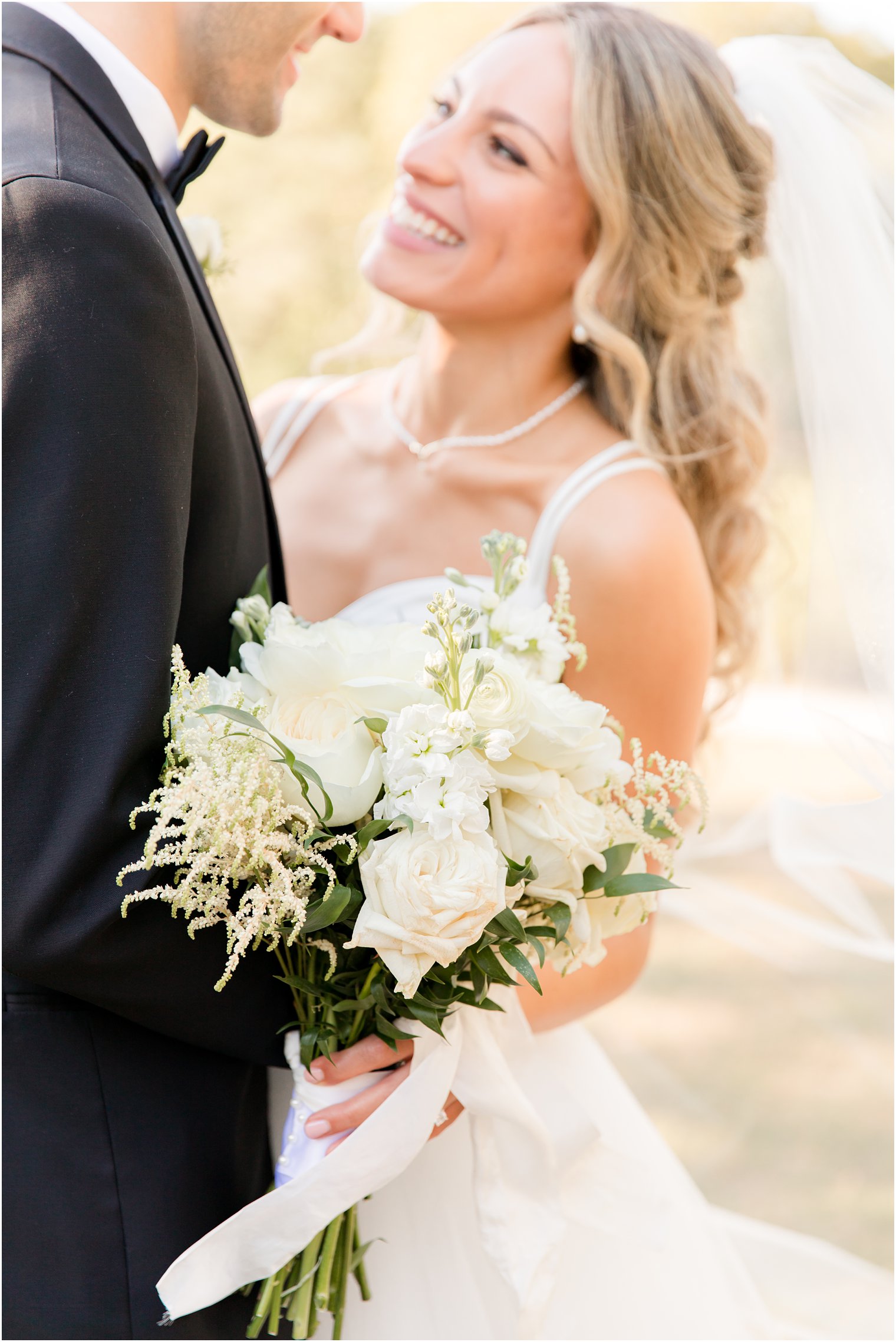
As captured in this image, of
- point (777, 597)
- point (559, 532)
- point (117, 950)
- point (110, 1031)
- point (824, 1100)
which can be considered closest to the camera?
point (117, 950)

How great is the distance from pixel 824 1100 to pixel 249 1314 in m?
4.09

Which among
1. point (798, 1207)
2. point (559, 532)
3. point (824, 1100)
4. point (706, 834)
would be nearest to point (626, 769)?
point (559, 532)

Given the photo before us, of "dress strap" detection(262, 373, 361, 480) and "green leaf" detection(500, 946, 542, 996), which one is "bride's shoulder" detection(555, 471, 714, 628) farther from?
"green leaf" detection(500, 946, 542, 996)

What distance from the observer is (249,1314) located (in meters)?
1.65

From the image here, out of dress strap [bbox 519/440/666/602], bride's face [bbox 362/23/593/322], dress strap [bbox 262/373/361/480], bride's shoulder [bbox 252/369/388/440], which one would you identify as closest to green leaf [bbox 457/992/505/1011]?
dress strap [bbox 519/440/666/602]

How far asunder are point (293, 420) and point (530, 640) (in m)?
1.63

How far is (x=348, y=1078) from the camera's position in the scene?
60.4 inches

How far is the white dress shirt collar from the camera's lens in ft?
5.05

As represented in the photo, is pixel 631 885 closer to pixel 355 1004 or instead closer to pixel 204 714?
pixel 355 1004

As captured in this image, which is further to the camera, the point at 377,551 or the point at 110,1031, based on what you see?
the point at 377,551

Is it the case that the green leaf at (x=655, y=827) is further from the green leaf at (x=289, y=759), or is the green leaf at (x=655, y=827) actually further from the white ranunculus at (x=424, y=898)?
the green leaf at (x=289, y=759)

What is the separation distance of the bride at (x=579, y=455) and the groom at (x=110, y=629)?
609 mm

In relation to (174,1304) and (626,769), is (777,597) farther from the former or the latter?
(174,1304)

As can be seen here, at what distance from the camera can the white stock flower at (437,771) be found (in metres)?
1.25
